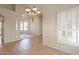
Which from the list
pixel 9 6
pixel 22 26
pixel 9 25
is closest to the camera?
pixel 9 6

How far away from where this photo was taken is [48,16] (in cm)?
325

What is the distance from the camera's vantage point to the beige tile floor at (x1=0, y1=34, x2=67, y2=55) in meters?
3.14

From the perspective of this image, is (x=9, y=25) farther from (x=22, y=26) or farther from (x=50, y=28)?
(x=50, y=28)

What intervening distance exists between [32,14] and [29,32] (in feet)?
1.74

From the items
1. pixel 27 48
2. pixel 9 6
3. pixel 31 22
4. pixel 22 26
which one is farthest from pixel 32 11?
pixel 27 48

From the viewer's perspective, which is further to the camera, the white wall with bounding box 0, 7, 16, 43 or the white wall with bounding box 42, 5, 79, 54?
the white wall with bounding box 0, 7, 16, 43

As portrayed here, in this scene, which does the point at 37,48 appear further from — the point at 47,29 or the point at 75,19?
the point at 75,19

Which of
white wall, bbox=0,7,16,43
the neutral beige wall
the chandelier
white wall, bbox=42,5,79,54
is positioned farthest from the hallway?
the neutral beige wall

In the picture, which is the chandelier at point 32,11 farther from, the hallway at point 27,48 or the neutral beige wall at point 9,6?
the hallway at point 27,48

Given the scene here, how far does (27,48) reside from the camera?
3.24 metres

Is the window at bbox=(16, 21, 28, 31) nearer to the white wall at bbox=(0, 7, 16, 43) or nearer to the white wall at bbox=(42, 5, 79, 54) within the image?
the white wall at bbox=(0, 7, 16, 43)

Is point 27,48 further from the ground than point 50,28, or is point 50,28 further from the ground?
point 50,28

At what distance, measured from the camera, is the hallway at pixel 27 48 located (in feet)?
10.3
